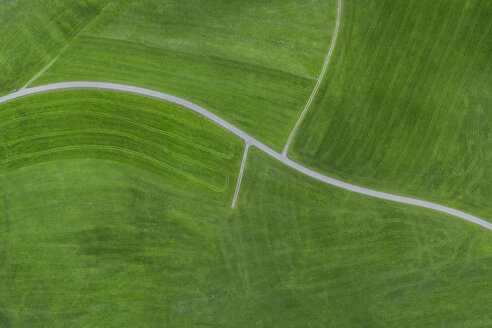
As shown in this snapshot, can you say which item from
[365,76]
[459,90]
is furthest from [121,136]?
[459,90]

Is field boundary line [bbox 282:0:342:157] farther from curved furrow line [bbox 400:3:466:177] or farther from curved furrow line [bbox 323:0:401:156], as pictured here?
curved furrow line [bbox 400:3:466:177]

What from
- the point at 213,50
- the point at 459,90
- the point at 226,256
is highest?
the point at 459,90

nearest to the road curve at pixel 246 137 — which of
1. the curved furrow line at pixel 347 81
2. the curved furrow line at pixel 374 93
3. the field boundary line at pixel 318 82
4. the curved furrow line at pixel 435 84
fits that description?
the field boundary line at pixel 318 82

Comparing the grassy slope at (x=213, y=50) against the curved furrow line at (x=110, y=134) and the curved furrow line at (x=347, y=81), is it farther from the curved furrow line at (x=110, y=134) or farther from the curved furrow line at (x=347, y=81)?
the curved furrow line at (x=110, y=134)

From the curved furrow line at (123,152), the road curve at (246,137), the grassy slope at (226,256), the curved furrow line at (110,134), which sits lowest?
the grassy slope at (226,256)

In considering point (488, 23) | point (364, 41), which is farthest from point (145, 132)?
point (488, 23)

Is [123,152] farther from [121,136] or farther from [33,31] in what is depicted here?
[33,31]

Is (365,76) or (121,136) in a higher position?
(365,76)
